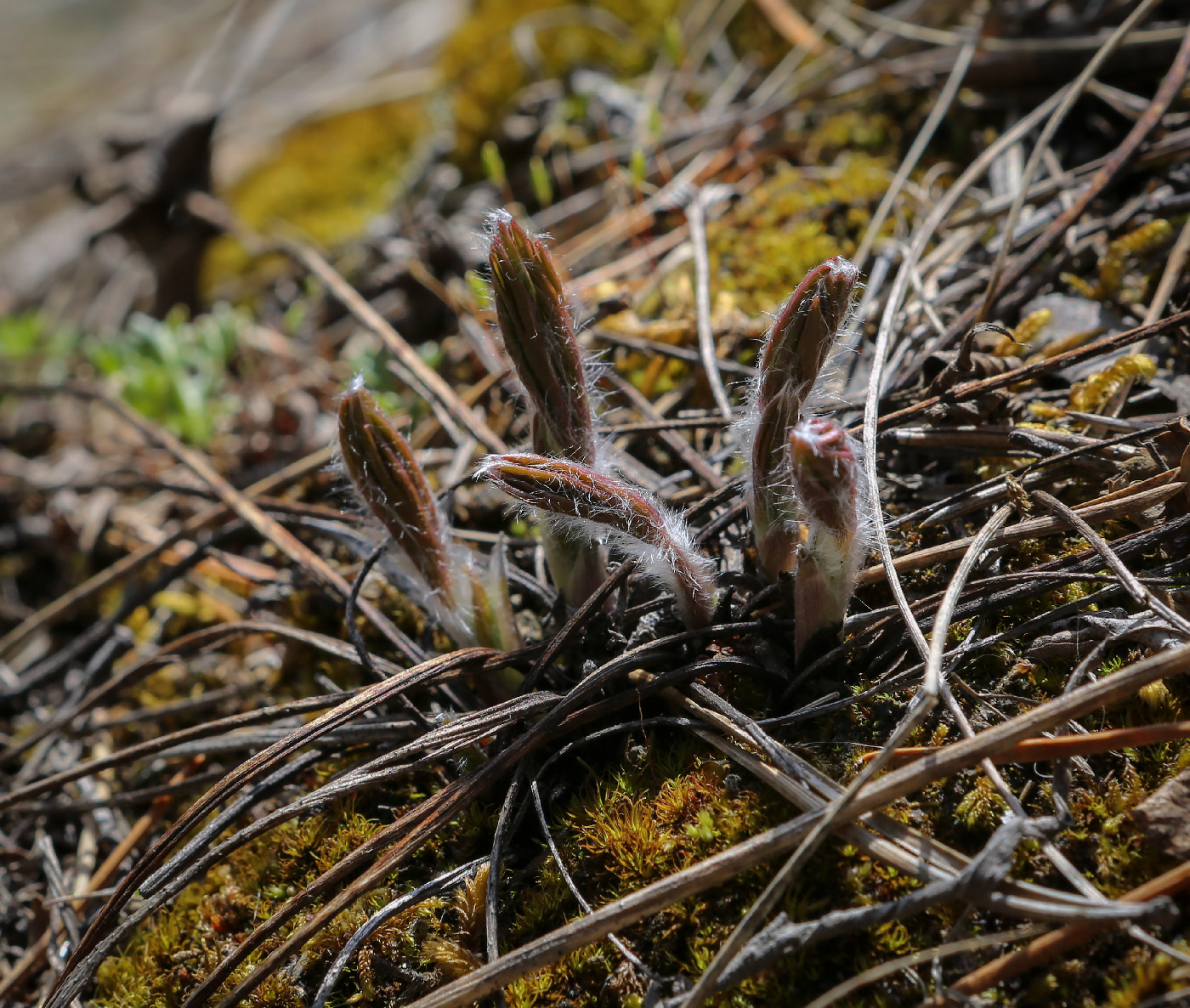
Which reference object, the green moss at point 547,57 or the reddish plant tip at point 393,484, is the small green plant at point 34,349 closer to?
the green moss at point 547,57

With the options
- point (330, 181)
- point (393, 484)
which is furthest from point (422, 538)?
point (330, 181)

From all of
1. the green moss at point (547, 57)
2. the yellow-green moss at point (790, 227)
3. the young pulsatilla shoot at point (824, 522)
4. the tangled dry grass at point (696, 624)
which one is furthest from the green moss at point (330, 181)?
the young pulsatilla shoot at point (824, 522)

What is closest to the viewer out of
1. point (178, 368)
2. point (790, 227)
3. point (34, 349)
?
point (790, 227)

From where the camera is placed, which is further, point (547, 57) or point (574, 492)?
point (547, 57)

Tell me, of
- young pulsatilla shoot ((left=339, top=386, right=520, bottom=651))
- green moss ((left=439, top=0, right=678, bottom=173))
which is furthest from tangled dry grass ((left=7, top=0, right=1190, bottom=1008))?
green moss ((left=439, top=0, right=678, bottom=173))

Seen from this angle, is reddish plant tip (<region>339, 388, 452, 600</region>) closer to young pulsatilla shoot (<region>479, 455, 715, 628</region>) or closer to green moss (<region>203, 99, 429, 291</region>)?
young pulsatilla shoot (<region>479, 455, 715, 628</region>)

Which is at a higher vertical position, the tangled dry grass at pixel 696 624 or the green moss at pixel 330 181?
the green moss at pixel 330 181

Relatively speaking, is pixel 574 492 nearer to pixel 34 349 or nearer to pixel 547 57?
pixel 547 57
